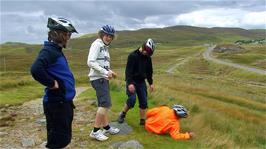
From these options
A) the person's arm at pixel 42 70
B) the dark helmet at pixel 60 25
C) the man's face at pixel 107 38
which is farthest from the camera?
the man's face at pixel 107 38

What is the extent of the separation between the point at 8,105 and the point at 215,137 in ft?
29.4

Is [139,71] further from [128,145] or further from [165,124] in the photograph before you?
[128,145]

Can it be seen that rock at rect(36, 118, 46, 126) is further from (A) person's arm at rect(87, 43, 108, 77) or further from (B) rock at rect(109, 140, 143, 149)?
(A) person's arm at rect(87, 43, 108, 77)

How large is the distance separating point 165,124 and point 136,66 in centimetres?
171

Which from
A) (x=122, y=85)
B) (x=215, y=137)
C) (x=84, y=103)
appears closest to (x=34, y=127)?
(x=84, y=103)

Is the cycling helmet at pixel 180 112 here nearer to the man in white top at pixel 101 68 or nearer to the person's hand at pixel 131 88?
the person's hand at pixel 131 88

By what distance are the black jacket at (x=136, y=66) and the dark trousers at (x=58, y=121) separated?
4.74 meters

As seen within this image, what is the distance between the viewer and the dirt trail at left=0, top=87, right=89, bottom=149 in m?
10.6

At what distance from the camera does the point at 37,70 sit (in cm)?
638

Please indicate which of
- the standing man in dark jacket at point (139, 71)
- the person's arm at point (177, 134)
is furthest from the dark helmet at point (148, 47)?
the person's arm at point (177, 134)

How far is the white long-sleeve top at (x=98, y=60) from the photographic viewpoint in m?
9.80

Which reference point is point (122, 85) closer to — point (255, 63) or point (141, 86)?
point (141, 86)

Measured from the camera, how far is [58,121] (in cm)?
688

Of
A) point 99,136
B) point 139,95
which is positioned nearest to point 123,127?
point 139,95
